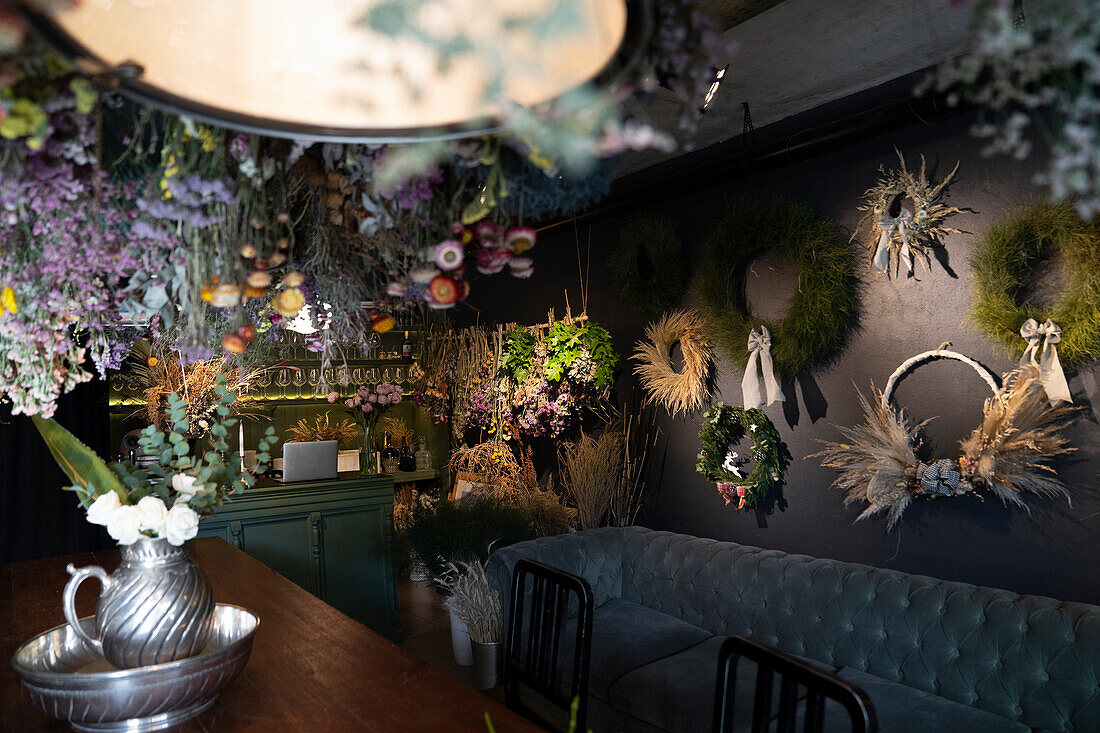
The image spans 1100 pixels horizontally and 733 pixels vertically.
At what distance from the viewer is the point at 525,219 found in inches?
59.2

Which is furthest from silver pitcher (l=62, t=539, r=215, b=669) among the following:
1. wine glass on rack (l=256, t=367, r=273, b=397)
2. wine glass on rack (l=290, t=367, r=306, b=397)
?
wine glass on rack (l=290, t=367, r=306, b=397)

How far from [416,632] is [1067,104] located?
4.48m

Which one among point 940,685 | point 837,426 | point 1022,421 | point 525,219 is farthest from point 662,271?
point 525,219

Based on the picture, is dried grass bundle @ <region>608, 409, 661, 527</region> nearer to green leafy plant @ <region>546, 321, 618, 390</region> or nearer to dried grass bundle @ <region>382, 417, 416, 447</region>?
green leafy plant @ <region>546, 321, 618, 390</region>

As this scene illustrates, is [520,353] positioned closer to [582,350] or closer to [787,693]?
[582,350]

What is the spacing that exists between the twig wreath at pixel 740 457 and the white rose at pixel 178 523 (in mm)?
2719

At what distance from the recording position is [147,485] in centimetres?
182

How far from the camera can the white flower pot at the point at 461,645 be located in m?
3.94

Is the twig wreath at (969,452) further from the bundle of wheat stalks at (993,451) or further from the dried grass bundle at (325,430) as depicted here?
the dried grass bundle at (325,430)

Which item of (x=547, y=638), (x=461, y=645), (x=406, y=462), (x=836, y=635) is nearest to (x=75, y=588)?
(x=547, y=638)

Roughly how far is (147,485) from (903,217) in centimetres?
298

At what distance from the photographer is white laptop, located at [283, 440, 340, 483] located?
426cm

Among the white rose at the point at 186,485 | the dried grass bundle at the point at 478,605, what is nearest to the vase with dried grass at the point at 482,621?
the dried grass bundle at the point at 478,605

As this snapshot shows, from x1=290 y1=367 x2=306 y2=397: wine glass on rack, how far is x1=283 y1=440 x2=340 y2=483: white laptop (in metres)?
1.92
